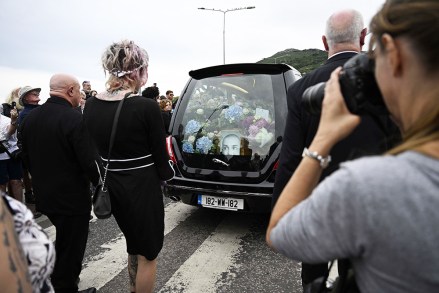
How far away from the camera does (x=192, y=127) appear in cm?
400

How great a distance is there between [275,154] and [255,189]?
428 mm

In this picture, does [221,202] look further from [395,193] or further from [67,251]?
[395,193]

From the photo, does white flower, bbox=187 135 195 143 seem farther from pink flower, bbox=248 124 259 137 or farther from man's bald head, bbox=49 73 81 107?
man's bald head, bbox=49 73 81 107

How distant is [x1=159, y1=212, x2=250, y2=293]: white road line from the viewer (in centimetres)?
285

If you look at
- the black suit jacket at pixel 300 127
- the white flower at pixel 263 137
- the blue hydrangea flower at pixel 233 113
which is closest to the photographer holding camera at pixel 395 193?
the black suit jacket at pixel 300 127

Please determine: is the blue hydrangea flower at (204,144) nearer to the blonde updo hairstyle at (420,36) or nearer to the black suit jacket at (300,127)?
the black suit jacket at (300,127)

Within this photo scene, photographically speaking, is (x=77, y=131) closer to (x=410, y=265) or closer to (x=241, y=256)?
(x=241, y=256)

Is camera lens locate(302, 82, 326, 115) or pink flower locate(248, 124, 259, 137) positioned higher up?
camera lens locate(302, 82, 326, 115)

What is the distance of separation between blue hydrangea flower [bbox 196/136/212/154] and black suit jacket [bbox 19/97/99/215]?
148 cm

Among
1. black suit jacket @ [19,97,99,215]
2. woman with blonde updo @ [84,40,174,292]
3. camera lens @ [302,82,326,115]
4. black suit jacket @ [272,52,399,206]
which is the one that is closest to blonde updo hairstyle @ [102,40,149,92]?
woman with blonde updo @ [84,40,174,292]

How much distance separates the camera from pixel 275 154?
3.57 m

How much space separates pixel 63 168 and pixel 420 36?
2498 mm

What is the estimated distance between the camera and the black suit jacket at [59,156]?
252 cm

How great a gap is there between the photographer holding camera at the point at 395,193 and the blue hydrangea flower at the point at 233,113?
119 inches
